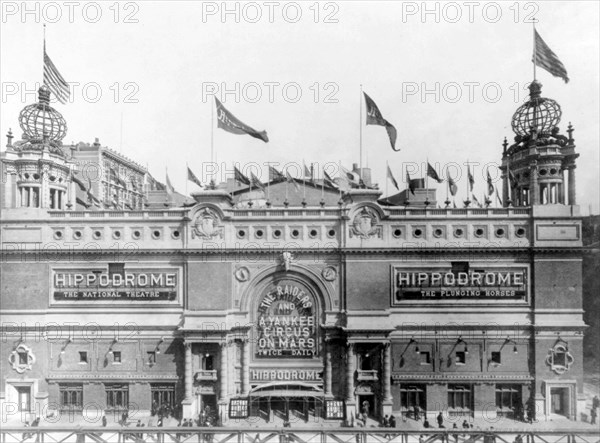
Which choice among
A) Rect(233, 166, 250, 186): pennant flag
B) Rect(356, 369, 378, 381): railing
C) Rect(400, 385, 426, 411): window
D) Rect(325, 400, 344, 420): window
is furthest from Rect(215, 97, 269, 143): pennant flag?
Rect(400, 385, 426, 411): window

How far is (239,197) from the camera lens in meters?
47.1

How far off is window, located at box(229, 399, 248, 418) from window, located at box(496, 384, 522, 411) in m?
17.3

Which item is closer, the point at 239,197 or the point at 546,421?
the point at 546,421

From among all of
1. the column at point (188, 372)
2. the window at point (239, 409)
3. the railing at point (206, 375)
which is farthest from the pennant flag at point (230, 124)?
the window at point (239, 409)

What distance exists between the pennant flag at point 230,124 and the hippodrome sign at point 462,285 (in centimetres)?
1367

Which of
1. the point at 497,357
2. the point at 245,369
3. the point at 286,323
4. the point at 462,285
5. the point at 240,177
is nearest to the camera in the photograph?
the point at 462,285

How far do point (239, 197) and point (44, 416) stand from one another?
24896mm

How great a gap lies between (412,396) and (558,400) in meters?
9.95

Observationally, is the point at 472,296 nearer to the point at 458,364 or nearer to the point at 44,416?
the point at 458,364

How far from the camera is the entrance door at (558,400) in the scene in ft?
103

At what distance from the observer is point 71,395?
107 feet

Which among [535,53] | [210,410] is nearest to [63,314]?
[210,410]

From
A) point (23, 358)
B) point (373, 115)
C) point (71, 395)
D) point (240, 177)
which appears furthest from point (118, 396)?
point (373, 115)

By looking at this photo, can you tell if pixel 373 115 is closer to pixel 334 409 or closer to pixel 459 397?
pixel 334 409
